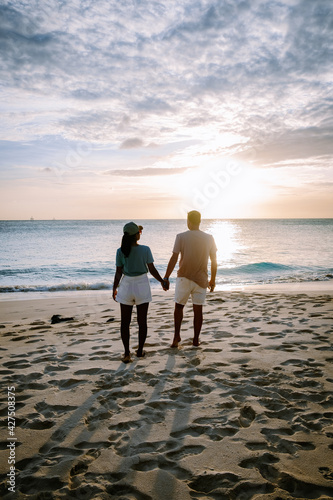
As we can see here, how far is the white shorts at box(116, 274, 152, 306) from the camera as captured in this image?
4.87 m

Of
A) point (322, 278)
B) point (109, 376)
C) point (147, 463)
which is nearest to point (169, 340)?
point (109, 376)

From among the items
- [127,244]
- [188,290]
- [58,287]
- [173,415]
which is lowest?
[58,287]

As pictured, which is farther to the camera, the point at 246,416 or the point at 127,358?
the point at 127,358

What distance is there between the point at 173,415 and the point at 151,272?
2.18 metres

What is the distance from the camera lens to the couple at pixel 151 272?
484 cm

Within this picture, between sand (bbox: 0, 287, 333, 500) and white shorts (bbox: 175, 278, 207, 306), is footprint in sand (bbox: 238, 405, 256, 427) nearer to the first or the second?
sand (bbox: 0, 287, 333, 500)

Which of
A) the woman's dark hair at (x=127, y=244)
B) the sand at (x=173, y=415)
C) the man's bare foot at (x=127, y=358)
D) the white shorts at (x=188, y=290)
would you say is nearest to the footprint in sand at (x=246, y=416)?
the sand at (x=173, y=415)

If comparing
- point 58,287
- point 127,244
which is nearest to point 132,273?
point 127,244

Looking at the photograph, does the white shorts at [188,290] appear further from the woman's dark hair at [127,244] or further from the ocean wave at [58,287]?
the ocean wave at [58,287]

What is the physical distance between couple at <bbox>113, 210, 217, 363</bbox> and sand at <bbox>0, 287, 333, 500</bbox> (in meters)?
0.62

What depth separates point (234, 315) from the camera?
7621 millimetres

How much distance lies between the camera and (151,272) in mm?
5031

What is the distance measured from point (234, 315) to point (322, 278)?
11.6 meters

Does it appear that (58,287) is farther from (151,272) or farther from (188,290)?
(151,272)
